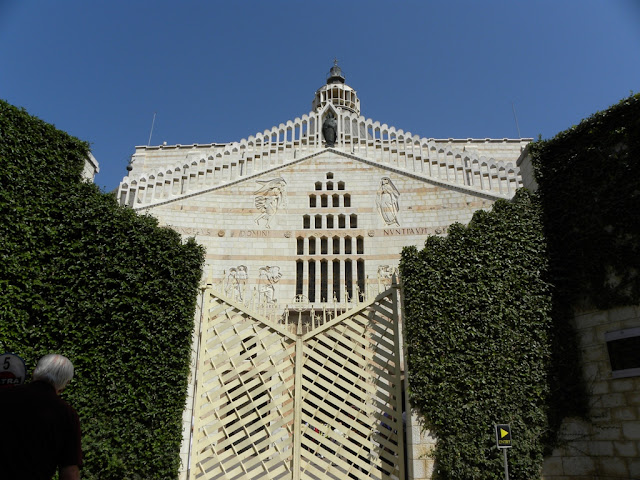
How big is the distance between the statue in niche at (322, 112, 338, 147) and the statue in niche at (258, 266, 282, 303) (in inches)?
280

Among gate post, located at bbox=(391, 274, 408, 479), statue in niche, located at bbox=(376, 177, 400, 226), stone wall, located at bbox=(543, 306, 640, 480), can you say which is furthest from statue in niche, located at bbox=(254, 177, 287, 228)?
stone wall, located at bbox=(543, 306, 640, 480)

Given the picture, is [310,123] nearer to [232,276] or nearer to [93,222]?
[232,276]

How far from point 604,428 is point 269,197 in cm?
1561

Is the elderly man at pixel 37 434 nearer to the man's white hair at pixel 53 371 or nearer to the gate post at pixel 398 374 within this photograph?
the man's white hair at pixel 53 371

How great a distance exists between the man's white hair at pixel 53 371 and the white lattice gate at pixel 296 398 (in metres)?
5.96

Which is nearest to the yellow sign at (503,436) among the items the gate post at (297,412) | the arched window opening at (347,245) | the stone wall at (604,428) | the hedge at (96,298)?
the stone wall at (604,428)

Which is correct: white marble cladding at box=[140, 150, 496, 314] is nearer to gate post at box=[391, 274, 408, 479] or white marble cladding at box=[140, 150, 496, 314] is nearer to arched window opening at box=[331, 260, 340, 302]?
arched window opening at box=[331, 260, 340, 302]

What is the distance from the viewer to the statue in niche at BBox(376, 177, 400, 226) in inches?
803

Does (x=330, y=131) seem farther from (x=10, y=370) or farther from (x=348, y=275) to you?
(x=10, y=370)

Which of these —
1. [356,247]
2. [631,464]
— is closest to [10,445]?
[631,464]

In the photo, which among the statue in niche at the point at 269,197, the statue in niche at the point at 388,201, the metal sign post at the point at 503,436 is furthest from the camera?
the statue in niche at the point at 269,197

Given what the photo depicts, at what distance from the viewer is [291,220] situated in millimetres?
20719

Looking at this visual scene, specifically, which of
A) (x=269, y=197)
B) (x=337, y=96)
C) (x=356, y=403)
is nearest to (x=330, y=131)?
(x=269, y=197)

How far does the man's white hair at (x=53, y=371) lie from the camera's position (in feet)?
10.8
